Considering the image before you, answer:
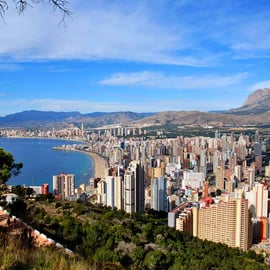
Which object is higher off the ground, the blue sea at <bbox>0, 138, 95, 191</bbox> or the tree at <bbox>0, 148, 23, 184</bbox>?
the tree at <bbox>0, 148, 23, 184</bbox>

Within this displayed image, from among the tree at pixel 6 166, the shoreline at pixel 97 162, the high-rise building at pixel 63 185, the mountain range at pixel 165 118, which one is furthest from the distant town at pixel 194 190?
the mountain range at pixel 165 118

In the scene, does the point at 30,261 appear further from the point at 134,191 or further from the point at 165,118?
the point at 165,118

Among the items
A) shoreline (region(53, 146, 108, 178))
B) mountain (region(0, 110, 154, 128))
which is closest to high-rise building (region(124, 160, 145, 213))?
shoreline (region(53, 146, 108, 178))

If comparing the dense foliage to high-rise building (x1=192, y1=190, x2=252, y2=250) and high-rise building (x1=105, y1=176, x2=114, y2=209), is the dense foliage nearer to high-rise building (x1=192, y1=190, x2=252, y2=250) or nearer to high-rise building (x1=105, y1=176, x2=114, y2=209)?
high-rise building (x1=192, y1=190, x2=252, y2=250)

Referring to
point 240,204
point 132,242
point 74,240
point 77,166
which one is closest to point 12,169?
point 74,240

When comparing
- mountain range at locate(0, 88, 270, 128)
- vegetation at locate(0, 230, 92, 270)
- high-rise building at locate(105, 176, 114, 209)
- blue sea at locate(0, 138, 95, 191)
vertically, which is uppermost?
mountain range at locate(0, 88, 270, 128)

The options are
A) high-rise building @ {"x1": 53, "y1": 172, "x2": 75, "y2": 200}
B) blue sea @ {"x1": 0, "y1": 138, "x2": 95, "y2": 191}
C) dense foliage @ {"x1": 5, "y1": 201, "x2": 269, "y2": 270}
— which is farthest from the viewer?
blue sea @ {"x1": 0, "y1": 138, "x2": 95, "y2": 191}

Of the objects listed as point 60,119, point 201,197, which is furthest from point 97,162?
point 60,119
